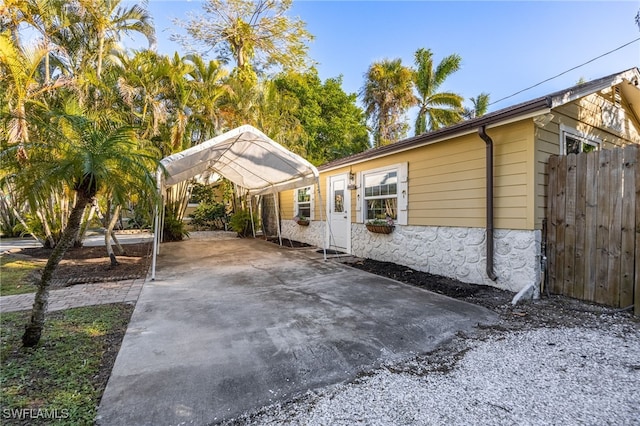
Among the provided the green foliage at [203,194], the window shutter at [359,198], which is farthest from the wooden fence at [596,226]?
the green foliage at [203,194]

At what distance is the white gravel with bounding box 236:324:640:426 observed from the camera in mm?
1774

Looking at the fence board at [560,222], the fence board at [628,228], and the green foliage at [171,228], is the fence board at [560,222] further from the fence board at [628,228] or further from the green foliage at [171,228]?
the green foliage at [171,228]

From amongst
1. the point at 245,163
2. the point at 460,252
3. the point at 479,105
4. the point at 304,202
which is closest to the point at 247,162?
the point at 245,163

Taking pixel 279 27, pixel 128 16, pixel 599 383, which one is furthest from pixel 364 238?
pixel 279 27

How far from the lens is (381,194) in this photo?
6.79 m

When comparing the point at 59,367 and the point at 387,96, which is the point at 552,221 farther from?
the point at 387,96

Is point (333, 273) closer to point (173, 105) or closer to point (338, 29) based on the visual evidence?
point (173, 105)

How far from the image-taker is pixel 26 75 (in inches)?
223

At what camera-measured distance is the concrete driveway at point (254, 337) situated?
6.55 ft

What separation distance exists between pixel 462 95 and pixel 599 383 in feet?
50.4

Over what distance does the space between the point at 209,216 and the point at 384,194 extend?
12072 mm

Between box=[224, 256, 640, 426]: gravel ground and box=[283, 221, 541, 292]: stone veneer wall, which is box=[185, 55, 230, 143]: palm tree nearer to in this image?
Result: box=[283, 221, 541, 292]: stone veneer wall

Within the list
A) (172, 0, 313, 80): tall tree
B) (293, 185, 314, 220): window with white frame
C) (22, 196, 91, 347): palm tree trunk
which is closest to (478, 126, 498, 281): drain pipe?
(22, 196, 91, 347): palm tree trunk
